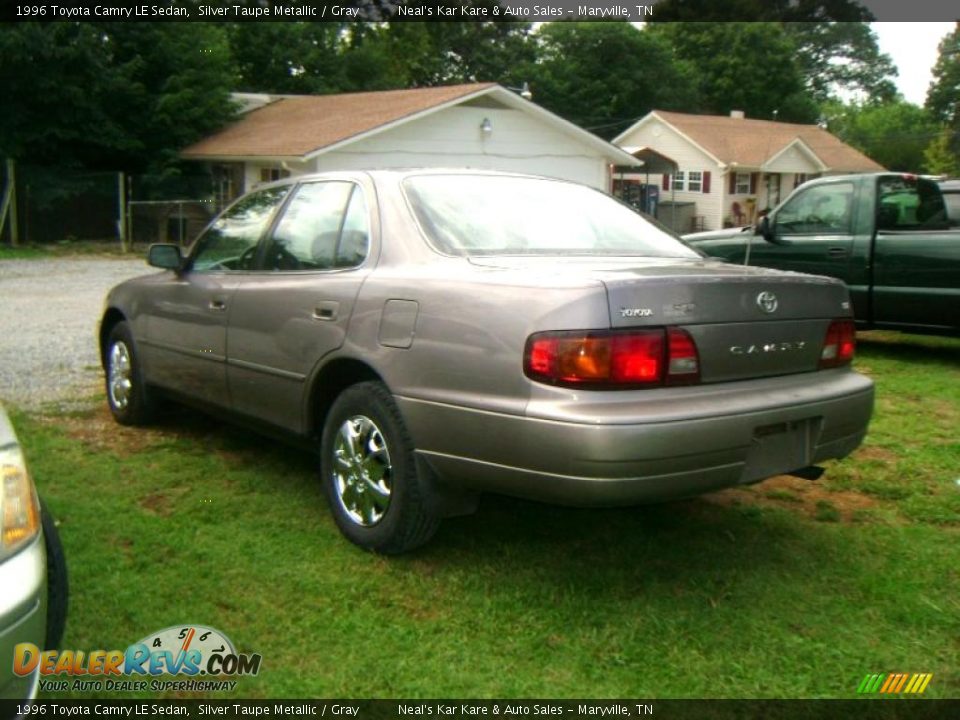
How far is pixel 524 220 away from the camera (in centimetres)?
431

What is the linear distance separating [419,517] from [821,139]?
1862 inches

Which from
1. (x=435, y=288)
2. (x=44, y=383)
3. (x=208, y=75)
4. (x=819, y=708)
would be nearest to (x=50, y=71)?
(x=208, y=75)

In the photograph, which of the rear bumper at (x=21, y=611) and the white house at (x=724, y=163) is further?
the white house at (x=724, y=163)

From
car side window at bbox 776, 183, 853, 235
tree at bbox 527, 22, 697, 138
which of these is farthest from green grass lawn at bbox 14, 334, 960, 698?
tree at bbox 527, 22, 697, 138

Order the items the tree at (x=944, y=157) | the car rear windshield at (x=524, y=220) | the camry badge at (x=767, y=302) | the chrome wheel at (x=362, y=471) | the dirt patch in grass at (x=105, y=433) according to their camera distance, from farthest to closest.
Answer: the tree at (x=944, y=157) → the dirt patch in grass at (x=105, y=433) → the car rear windshield at (x=524, y=220) → the chrome wheel at (x=362, y=471) → the camry badge at (x=767, y=302)

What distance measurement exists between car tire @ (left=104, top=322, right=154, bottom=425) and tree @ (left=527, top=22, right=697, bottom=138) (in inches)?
1793

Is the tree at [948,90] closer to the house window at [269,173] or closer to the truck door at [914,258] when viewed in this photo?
the house window at [269,173]

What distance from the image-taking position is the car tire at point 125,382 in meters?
5.86

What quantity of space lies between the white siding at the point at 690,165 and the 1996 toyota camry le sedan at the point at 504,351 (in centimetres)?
3373

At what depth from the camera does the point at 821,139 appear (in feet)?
154

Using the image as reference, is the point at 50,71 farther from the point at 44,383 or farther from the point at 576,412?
the point at 576,412

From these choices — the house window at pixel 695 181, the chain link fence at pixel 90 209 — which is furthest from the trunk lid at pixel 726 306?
the house window at pixel 695 181

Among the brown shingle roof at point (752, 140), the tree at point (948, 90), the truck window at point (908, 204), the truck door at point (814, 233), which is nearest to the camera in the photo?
the truck window at point (908, 204)

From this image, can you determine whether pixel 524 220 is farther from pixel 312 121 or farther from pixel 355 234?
pixel 312 121
